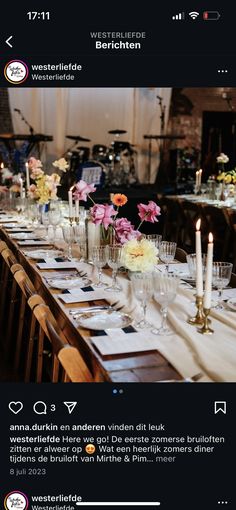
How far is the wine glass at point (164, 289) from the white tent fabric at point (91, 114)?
8.42 meters

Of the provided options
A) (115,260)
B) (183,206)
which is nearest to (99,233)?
(115,260)

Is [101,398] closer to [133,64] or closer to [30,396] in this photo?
[30,396]

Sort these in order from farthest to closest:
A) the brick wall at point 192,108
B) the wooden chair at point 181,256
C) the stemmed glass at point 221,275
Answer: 1. the brick wall at point 192,108
2. the wooden chair at point 181,256
3. the stemmed glass at point 221,275

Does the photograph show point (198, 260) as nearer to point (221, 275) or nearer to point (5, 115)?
point (221, 275)

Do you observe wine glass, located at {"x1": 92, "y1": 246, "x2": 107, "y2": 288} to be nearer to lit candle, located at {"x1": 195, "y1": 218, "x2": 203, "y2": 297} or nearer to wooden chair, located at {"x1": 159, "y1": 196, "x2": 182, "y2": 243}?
lit candle, located at {"x1": 195, "y1": 218, "x2": 203, "y2": 297}

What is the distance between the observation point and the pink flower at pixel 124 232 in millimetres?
2320

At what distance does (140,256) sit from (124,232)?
399 millimetres

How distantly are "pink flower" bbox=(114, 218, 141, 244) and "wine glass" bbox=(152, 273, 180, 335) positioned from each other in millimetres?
655

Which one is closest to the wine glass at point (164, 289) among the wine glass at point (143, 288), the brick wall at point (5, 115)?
the wine glass at point (143, 288)

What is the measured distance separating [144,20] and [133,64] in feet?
0.35

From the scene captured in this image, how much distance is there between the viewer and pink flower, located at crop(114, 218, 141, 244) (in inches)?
91.4

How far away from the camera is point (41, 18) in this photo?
4.38 ft

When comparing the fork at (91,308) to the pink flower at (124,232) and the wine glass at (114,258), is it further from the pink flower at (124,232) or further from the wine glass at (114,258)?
the pink flower at (124,232)

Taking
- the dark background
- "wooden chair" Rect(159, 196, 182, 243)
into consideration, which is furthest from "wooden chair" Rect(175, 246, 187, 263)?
"wooden chair" Rect(159, 196, 182, 243)
